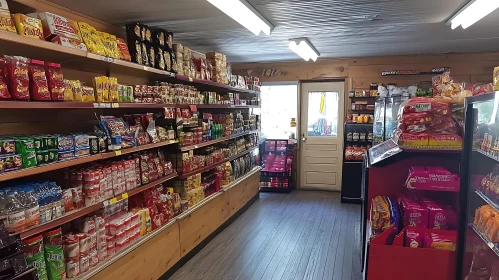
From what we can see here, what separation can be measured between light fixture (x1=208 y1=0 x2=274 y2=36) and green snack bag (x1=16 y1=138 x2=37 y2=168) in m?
1.58

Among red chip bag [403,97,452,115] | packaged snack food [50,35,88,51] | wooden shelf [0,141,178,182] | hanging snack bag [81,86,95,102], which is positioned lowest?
wooden shelf [0,141,178,182]

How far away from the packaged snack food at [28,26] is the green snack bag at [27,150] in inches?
25.1

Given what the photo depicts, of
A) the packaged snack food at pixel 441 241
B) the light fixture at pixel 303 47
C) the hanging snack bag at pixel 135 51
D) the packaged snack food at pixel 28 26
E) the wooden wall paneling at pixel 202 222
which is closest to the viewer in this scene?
the packaged snack food at pixel 28 26

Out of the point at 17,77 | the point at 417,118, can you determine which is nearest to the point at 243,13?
the point at 417,118

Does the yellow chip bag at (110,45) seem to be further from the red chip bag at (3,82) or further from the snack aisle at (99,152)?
the red chip bag at (3,82)

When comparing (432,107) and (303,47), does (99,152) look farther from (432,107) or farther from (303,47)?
(303,47)

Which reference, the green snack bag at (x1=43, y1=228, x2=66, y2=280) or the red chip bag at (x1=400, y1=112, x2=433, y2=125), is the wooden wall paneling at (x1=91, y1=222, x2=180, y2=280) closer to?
the green snack bag at (x1=43, y1=228, x2=66, y2=280)

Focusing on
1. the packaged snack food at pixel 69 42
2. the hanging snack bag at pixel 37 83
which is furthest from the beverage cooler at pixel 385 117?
the hanging snack bag at pixel 37 83

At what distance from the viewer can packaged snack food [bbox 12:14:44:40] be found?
1991mm

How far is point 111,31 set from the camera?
340cm

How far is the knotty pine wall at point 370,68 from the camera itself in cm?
564

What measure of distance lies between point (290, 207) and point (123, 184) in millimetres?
3448

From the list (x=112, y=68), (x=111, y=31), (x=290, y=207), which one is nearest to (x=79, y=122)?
(x=112, y=68)

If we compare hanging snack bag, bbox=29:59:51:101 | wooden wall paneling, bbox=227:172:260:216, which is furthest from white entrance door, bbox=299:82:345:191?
hanging snack bag, bbox=29:59:51:101
